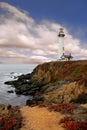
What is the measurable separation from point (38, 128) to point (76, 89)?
1938cm

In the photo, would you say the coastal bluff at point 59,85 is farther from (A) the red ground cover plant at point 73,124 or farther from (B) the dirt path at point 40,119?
(A) the red ground cover plant at point 73,124

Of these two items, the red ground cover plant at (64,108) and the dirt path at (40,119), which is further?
the red ground cover plant at (64,108)

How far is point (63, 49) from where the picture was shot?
80.4m

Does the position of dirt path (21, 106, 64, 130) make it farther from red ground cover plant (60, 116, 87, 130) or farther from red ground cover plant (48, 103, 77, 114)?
red ground cover plant (48, 103, 77, 114)

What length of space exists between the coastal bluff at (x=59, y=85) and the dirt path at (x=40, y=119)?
1236 cm

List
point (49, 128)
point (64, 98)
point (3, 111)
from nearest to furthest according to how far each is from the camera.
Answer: point (49, 128) < point (3, 111) < point (64, 98)

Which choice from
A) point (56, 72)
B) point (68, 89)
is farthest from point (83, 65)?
point (68, 89)

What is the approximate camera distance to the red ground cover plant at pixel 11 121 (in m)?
17.2

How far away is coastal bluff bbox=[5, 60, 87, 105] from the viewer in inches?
1331

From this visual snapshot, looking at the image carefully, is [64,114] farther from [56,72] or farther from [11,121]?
[56,72]

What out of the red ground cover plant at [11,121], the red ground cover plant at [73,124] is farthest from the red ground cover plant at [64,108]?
the red ground cover plant at [11,121]

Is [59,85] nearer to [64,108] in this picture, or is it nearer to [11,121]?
[64,108]

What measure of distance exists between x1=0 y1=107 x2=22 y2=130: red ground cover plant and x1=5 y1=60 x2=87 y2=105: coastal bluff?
13.5 metres

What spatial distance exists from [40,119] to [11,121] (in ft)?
8.20
